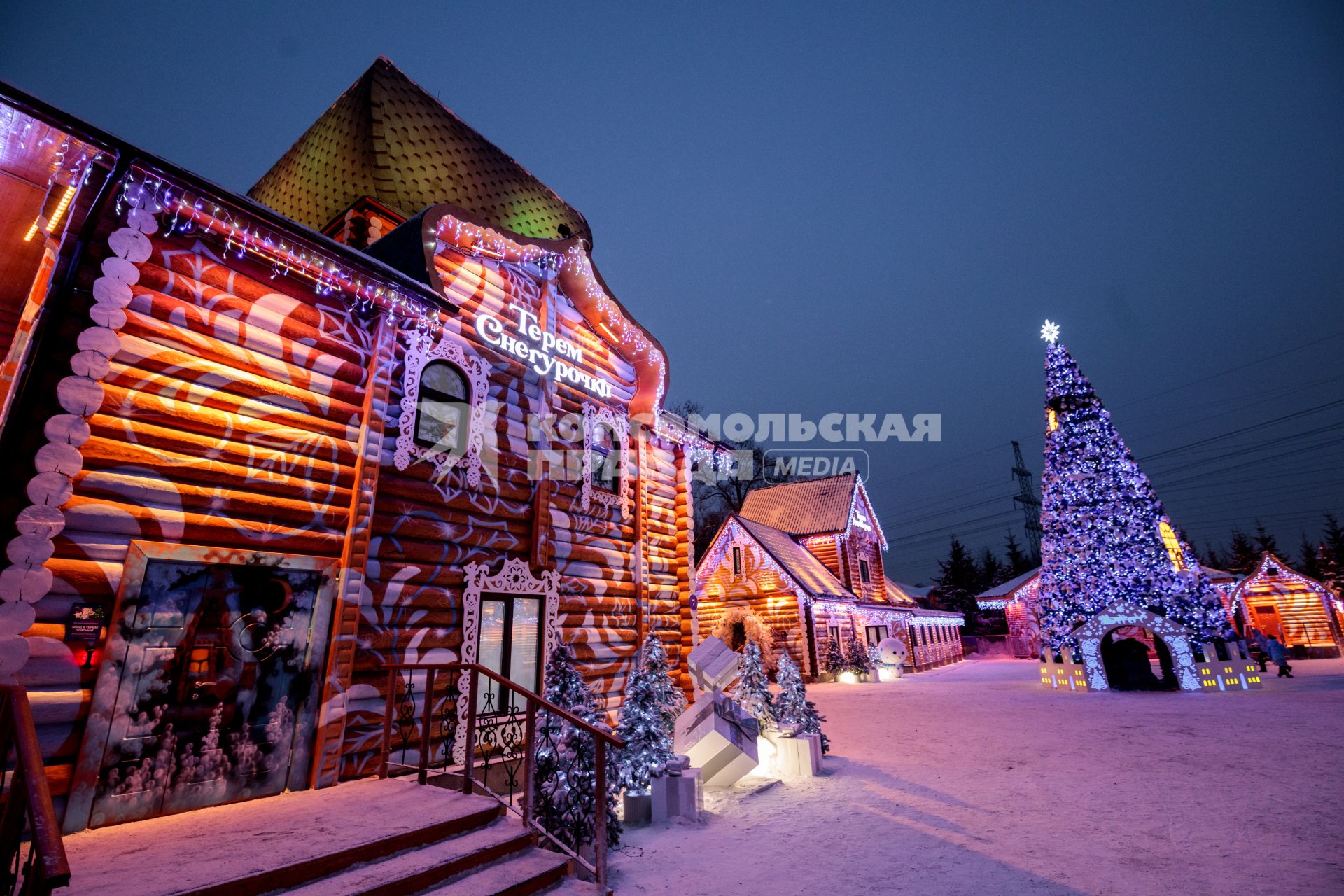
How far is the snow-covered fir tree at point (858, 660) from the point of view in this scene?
24.1 meters

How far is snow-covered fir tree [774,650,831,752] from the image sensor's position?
9.48 metres

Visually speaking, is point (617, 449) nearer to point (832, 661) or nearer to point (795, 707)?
point (795, 707)

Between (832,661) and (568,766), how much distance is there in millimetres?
20844

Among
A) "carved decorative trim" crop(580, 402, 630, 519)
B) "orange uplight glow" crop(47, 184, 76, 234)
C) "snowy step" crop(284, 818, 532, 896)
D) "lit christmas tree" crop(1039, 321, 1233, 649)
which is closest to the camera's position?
"snowy step" crop(284, 818, 532, 896)

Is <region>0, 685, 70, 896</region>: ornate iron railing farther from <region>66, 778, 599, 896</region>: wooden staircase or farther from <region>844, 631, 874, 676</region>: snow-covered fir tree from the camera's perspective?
<region>844, 631, 874, 676</region>: snow-covered fir tree

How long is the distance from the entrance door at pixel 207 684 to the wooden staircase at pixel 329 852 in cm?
28

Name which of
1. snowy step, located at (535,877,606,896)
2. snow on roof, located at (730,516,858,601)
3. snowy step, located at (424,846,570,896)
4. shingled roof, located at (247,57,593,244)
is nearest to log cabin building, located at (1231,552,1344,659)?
snow on roof, located at (730,516,858,601)

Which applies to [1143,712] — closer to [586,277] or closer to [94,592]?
[586,277]

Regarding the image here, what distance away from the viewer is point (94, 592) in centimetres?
512

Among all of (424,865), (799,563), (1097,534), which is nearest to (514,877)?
(424,865)

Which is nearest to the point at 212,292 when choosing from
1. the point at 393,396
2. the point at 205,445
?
the point at 205,445

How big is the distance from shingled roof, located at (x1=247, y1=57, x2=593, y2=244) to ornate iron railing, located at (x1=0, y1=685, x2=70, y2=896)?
9.50 metres

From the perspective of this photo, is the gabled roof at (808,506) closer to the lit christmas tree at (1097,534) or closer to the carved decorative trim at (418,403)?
the lit christmas tree at (1097,534)

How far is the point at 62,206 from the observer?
18.2 ft
